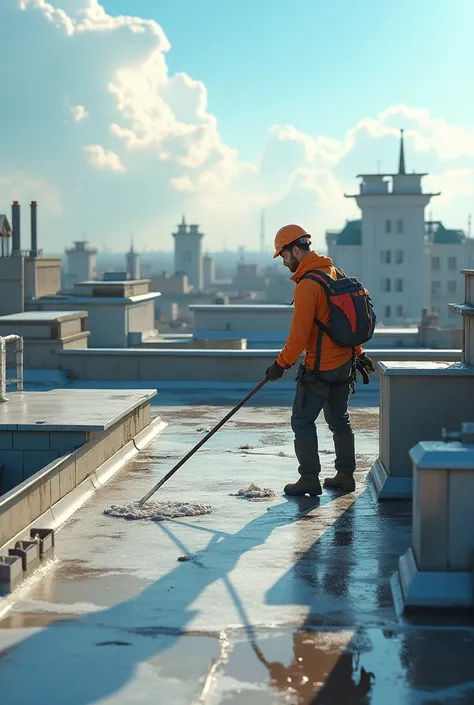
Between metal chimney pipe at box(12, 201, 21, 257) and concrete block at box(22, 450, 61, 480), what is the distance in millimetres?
21497

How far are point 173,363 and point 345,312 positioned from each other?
834 cm

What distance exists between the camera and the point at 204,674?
471 cm

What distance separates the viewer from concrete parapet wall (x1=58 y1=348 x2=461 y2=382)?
52.2 ft

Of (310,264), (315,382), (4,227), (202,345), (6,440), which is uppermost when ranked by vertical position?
(4,227)

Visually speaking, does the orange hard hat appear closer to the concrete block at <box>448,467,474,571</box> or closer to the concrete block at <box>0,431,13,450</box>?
the concrete block at <box>0,431,13,450</box>

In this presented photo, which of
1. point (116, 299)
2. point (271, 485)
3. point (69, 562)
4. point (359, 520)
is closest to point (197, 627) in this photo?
point (69, 562)

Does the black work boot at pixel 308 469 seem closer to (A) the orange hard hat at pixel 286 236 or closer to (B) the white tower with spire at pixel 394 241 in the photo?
(A) the orange hard hat at pixel 286 236

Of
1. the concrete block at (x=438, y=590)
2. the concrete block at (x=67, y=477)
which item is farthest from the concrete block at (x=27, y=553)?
the concrete block at (x=438, y=590)

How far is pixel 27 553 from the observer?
6020 millimetres

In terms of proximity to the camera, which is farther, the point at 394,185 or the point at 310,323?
the point at 394,185

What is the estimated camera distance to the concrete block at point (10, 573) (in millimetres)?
5754

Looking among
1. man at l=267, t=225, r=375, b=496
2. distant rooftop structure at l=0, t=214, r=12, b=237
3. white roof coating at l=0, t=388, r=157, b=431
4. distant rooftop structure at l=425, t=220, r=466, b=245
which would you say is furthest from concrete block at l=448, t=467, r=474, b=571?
distant rooftop structure at l=425, t=220, r=466, b=245

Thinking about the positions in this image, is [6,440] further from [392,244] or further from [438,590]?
[392,244]

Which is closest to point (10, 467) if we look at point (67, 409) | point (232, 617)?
point (67, 409)
